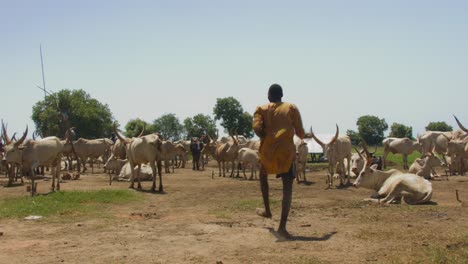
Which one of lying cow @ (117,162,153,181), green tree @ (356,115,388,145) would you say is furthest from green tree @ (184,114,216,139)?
lying cow @ (117,162,153,181)

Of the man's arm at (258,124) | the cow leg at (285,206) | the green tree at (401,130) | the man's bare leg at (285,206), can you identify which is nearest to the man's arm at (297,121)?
the man's arm at (258,124)

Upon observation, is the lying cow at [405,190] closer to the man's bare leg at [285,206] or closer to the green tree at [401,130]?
the man's bare leg at [285,206]

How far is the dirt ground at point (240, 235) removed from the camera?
6793 millimetres

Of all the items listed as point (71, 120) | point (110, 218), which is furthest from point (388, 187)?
point (71, 120)

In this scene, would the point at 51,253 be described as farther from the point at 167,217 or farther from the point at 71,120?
the point at 71,120

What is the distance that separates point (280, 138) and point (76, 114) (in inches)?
2490

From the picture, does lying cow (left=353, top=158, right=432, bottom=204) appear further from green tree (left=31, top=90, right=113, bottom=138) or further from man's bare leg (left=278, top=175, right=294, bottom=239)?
green tree (left=31, top=90, right=113, bottom=138)

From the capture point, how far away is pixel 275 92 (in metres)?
8.84

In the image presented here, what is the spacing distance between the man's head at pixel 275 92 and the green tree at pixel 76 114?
60.4 m

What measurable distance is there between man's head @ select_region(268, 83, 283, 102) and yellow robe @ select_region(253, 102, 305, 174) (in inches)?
7.2

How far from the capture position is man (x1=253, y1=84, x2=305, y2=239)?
27.6 ft

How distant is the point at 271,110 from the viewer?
339 inches

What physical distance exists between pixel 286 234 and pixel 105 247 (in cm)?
281

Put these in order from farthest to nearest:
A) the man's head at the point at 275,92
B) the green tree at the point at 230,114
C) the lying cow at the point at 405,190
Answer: the green tree at the point at 230,114, the lying cow at the point at 405,190, the man's head at the point at 275,92
